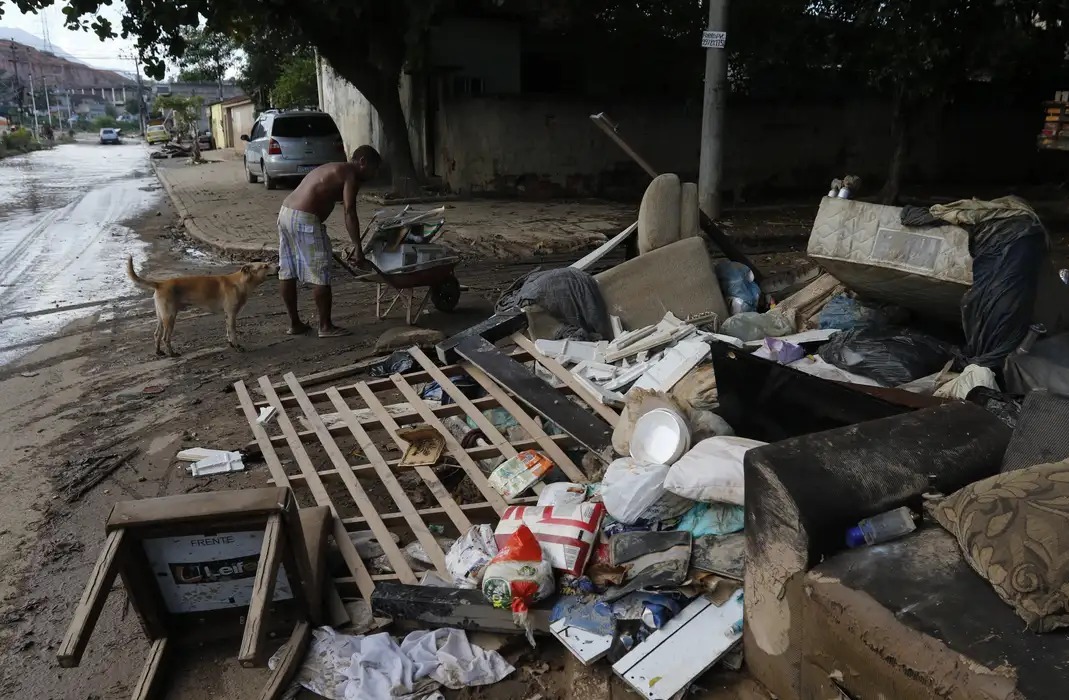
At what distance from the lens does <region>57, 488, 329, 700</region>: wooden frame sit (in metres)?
2.69

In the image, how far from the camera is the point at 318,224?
679 centimetres

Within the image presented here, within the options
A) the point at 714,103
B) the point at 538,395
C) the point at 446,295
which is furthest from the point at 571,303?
the point at 714,103

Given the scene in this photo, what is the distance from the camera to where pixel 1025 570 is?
203 centimetres

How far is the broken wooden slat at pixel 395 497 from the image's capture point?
3453 millimetres

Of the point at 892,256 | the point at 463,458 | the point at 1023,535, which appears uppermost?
the point at 892,256

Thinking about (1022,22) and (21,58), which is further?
(21,58)

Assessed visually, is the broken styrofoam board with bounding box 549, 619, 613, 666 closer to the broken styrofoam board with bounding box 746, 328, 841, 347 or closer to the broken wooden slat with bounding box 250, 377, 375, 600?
the broken wooden slat with bounding box 250, 377, 375, 600

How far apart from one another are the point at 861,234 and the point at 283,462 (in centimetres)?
372

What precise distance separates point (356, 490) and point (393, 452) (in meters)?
0.72

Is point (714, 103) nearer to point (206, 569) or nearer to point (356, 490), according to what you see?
point (356, 490)

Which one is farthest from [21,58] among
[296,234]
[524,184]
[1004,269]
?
[1004,269]

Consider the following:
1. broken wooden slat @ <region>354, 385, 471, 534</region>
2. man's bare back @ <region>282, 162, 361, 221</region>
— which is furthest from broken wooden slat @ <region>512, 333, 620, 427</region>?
man's bare back @ <region>282, 162, 361, 221</region>

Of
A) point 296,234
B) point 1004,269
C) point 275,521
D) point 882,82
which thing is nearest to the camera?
point 275,521

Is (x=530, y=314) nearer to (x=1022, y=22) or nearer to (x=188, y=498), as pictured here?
(x=188, y=498)
